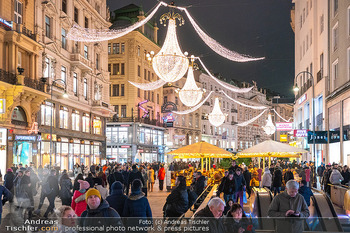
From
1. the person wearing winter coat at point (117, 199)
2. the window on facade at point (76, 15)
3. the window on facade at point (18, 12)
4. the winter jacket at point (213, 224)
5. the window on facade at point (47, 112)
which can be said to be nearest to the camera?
the winter jacket at point (213, 224)

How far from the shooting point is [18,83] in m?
30.9

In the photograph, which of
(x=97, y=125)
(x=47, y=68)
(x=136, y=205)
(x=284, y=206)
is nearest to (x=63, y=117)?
(x=47, y=68)

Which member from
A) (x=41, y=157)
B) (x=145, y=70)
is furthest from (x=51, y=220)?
(x=145, y=70)

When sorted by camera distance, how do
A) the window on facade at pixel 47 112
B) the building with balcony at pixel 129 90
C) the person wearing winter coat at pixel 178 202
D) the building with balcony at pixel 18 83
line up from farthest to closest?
1. the building with balcony at pixel 129 90
2. the window on facade at pixel 47 112
3. the building with balcony at pixel 18 83
4. the person wearing winter coat at pixel 178 202

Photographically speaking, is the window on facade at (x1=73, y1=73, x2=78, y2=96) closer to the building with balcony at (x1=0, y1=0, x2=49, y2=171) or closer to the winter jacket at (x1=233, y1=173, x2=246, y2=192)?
the building with balcony at (x1=0, y1=0, x2=49, y2=171)

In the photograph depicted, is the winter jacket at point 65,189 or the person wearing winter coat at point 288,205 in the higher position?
the person wearing winter coat at point 288,205

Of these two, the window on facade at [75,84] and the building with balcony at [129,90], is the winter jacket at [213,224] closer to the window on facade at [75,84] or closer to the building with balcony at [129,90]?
the window on facade at [75,84]

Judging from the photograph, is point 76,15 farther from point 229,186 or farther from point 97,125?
point 229,186

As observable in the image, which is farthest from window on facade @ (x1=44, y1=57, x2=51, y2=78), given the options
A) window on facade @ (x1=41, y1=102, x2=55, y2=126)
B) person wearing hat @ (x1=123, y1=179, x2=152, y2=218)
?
person wearing hat @ (x1=123, y1=179, x2=152, y2=218)

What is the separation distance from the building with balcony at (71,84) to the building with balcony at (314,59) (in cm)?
2040

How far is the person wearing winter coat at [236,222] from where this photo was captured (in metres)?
6.29

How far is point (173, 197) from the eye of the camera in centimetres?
1031

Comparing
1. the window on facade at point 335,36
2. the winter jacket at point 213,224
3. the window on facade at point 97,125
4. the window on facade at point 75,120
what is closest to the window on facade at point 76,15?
the window on facade at point 75,120

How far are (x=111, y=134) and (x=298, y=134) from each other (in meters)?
33.9
